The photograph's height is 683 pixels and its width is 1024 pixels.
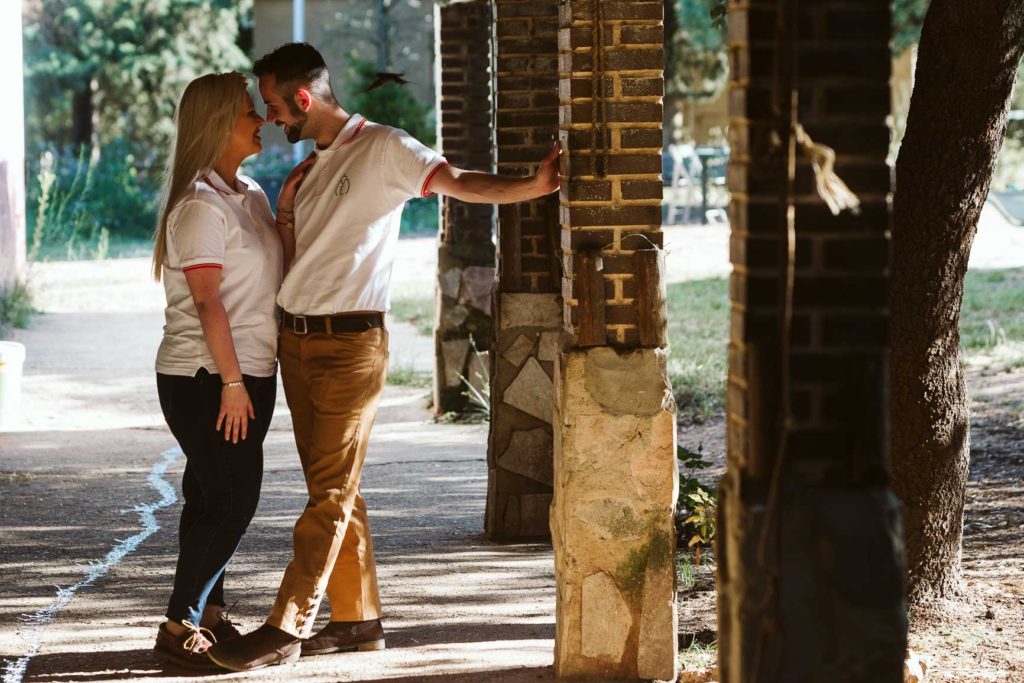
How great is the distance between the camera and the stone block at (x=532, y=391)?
6.68m

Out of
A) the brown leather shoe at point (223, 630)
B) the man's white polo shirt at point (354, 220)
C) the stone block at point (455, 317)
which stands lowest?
Answer: the brown leather shoe at point (223, 630)

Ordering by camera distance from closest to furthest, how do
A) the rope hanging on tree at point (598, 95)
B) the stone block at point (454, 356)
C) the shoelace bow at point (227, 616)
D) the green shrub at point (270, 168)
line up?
the rope hanging on tree at point (598, 95) < the shoelace bow at point (227, 616) < the stone block at point (454, 356) < the green shrub at point (270, 168)

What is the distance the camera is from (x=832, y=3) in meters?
3.07

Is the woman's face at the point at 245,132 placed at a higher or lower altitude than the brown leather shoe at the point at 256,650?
higher

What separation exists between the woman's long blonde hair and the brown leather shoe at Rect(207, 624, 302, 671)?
1266mm

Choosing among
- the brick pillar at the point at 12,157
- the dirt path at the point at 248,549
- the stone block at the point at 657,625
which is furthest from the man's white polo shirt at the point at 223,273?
the brick pillar at the point at 12,157

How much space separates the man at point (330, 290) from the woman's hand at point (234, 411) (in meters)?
0.26

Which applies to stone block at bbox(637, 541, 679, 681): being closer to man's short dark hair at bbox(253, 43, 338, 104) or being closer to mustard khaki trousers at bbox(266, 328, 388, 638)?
mustard khaki trousers at bbox(266, 328, 388, 638)

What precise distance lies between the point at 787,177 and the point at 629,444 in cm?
172

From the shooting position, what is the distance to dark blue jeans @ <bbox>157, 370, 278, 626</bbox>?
184 inches

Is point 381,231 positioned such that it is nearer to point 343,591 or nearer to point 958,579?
point 343,591

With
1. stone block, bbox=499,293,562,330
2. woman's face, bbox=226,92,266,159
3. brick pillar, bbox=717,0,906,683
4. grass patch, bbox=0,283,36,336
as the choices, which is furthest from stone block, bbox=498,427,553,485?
grass patch, bbox=0,283,36,336

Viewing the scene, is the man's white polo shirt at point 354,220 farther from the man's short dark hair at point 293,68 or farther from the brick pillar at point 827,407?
the brick pillar at point 827,407

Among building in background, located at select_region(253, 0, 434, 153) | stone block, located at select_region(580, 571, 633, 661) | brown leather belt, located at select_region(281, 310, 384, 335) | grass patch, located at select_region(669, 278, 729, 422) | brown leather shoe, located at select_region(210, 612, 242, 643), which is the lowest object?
grass patch, located at select_region(669, 278, 729, 422)
